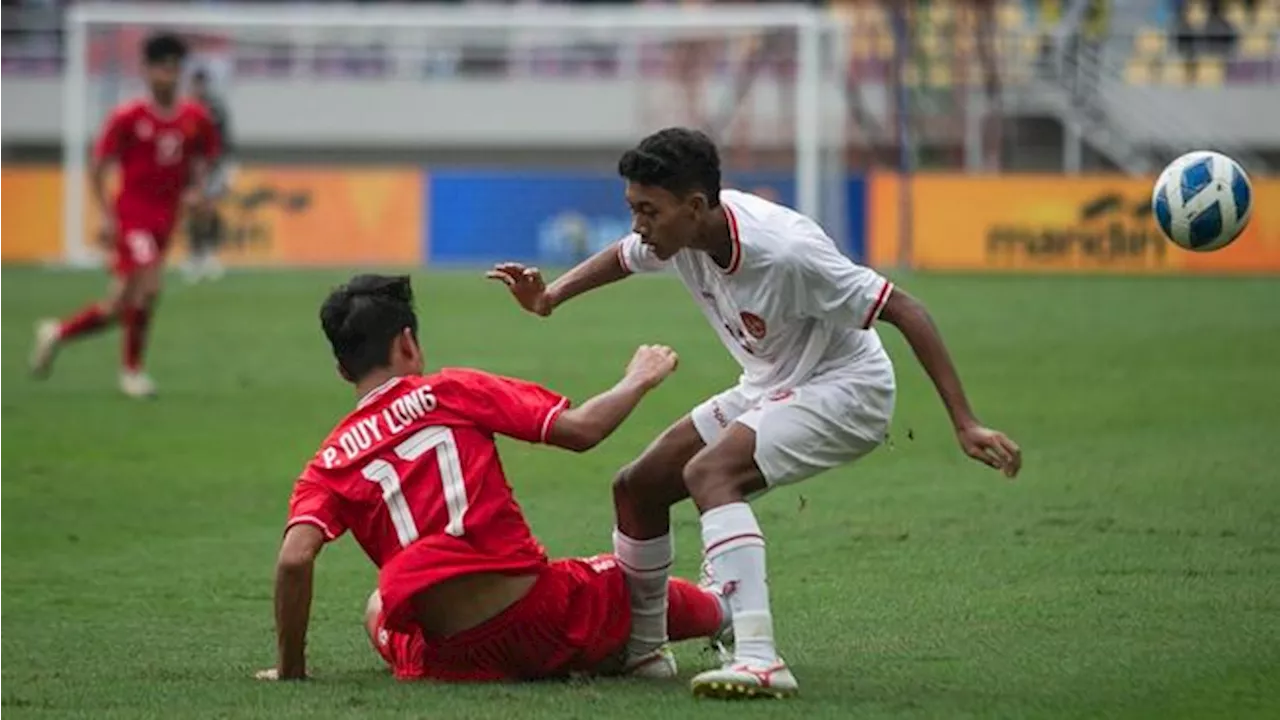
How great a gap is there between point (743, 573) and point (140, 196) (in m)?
11.3

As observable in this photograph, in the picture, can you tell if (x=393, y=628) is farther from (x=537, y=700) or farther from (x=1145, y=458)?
(x=1145, y=458)

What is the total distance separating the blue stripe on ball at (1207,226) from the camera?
30.2 feet

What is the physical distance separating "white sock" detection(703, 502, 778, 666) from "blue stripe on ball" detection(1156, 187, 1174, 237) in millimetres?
3001

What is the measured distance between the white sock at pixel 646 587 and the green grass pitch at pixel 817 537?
0.67ft

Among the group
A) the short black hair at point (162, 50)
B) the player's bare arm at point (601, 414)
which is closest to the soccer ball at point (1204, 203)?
the player's bare arm at point (601, 414)

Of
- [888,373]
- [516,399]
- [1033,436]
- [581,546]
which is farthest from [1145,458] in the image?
[516,399]

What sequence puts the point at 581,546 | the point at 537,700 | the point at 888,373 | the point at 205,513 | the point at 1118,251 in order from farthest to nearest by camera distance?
the point at 1118,251 < the point at 205,513 < the point at 581,546 < the point at 888,373 < the point at 537,700

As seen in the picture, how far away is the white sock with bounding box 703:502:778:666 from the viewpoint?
269 inches

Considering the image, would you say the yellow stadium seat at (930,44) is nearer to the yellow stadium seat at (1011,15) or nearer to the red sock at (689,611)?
the yellow stadium seat at (1011,15)

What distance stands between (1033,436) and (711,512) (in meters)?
7.63

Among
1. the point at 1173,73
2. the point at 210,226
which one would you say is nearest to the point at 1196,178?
the point at 210,226

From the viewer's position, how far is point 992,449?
684 cm

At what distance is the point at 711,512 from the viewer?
6.98m

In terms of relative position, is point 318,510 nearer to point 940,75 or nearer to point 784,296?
point 784,296
